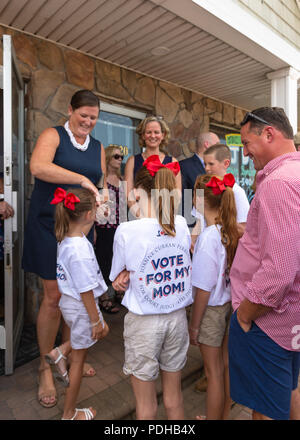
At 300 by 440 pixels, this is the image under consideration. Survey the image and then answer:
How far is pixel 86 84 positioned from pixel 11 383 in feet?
10.5

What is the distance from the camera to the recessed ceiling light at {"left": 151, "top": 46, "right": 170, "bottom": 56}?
3.49 m

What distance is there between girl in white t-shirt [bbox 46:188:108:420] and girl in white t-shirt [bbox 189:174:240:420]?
1.90 feet

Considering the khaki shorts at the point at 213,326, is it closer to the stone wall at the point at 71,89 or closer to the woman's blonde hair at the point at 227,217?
the woman's blonde hair at the point at 227,217

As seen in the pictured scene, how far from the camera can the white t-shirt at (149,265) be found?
4.99 feet

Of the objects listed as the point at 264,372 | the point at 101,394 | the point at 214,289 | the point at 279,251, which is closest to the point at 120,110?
the point at 214,289

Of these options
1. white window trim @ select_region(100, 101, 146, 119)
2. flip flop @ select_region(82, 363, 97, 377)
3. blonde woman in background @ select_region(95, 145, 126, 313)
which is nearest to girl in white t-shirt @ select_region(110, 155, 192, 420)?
flip flop @ select_region(82, 363, 97, 377)

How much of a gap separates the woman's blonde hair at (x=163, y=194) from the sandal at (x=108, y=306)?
2.52 meters

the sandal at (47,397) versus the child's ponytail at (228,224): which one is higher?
the child's ponytail at (228,224)

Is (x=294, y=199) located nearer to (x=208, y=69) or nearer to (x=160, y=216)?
(x=160, y=216)

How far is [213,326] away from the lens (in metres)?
1.80

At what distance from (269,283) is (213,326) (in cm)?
72

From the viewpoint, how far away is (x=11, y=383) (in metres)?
2.35

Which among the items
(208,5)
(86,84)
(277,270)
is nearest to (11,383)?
(277,270)

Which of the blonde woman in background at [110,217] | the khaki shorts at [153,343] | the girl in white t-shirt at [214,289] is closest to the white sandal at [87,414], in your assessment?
the khaki shorts at [153,343]
